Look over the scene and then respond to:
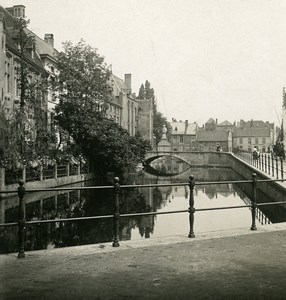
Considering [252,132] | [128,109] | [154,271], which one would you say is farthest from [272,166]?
[252,132]

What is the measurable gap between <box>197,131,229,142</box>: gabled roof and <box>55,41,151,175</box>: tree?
5913 cm

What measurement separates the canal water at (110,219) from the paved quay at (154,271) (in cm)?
563

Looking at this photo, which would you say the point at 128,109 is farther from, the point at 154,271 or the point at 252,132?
the point at 154,271

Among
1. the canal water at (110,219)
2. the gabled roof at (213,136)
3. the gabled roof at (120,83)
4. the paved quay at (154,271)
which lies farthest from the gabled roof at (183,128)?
the paved quay at (154,271)

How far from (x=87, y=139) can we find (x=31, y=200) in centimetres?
1093

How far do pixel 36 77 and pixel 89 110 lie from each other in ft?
19.1

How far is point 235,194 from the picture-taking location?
24.6 metres

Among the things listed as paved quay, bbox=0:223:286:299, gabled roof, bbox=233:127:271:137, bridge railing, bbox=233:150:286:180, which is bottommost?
paved quay, bbox=0:223:286:299

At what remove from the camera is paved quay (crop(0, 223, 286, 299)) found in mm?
3557

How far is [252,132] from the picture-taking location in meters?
94.5

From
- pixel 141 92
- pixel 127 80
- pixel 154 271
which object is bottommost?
pixel 154 271

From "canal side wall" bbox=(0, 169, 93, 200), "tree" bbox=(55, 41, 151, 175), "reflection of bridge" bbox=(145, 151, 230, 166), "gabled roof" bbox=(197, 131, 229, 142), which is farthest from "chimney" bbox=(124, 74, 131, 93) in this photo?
"canal side wall" bbox=(0, 169, 93, 200)

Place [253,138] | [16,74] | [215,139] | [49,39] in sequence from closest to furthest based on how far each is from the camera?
[16,74] → [49,39] → [215,139] → [253,138]

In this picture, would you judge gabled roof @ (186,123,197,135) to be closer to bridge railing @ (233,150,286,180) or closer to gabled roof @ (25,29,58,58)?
gabled roof @ (25,29,58,58)
